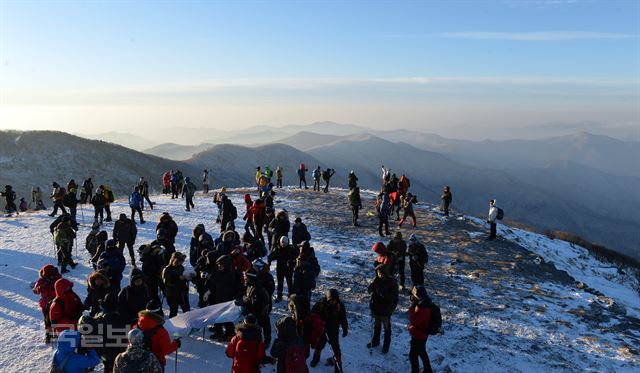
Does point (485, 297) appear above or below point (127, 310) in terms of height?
below

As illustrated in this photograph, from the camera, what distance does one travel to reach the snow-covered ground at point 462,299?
366 inches

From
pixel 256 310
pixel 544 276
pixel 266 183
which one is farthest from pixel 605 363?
pixel 266 183

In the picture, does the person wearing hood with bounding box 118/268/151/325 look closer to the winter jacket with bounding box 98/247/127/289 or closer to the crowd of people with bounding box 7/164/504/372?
the crowd of people with bounding box 7/164/504/372

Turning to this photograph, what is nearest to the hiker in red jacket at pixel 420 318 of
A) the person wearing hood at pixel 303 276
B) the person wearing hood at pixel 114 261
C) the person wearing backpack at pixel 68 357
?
the person wearing hood at pixel 303 276

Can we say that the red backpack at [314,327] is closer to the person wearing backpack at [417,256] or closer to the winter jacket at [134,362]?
the winter jacket at [134,362]

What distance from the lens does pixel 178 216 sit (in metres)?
21.8

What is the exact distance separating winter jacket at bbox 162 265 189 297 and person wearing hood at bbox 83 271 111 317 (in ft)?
4.24

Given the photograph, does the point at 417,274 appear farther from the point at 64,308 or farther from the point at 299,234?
the point at 64,308

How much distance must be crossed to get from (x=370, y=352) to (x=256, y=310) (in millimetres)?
3151

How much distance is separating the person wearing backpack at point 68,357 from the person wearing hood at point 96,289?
6.26 ft

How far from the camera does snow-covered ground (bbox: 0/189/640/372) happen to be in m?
9.30

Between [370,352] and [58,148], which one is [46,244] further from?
[58,148]

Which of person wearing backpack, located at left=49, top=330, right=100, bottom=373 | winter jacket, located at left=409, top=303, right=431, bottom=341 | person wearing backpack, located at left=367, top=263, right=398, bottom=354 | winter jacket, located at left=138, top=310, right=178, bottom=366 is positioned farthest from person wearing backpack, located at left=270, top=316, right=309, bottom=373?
person wearing backpack, located at left=367, top=263, right=398, bottom=354

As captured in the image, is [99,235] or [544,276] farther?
[544,276]
